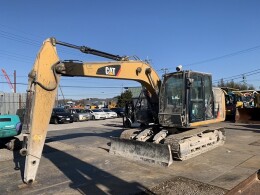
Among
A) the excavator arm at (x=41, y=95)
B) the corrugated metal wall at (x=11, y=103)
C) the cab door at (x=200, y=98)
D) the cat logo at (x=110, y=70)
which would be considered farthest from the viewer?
the corrugated metal wall at (x=11, y=103)

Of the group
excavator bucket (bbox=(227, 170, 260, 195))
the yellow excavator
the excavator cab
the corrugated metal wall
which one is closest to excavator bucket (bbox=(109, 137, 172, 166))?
the yellow excavator

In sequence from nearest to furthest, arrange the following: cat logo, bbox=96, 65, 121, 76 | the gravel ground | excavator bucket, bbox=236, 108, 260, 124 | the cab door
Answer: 1. the gravel ground
2. cat logo, bbox=96, 65, 121, 76
3. the cab door
4. excavator bucket, bbox=236, 108, 260, 124

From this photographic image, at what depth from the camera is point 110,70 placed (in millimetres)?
8672

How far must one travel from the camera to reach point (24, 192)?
644cm

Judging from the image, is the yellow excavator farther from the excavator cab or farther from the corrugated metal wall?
the corrugated metal wall

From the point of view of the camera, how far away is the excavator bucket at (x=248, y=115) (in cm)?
2038

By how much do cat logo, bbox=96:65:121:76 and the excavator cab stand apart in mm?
Answer: 2059

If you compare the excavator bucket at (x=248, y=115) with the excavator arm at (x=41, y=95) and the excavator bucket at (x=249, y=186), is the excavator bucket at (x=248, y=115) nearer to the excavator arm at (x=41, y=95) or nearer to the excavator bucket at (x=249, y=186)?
the excavator arm at (x=41, y=95)

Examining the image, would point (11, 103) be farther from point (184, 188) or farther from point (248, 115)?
point (184, 188)

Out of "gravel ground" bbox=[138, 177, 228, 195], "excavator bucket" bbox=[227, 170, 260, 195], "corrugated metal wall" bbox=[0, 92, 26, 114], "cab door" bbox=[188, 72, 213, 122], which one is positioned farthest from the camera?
"corrugated metal wall" bbox=[0, 92, 26, 114]

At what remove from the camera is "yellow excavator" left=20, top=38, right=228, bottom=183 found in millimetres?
6461

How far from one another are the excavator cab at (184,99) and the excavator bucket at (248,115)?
36.5 ft

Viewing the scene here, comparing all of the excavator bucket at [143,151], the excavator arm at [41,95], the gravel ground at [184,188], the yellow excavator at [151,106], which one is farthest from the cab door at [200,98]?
the excavator arm at [41,95]

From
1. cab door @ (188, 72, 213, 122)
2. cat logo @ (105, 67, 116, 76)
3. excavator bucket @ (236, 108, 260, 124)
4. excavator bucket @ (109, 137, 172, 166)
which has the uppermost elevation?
cat logo @ (105, 67, 116, 76)
